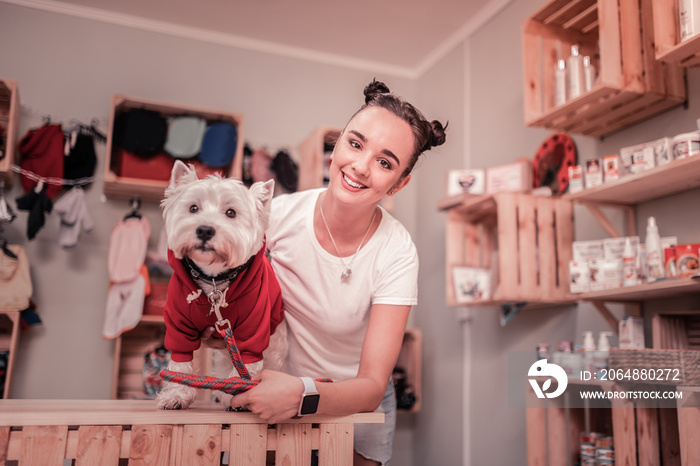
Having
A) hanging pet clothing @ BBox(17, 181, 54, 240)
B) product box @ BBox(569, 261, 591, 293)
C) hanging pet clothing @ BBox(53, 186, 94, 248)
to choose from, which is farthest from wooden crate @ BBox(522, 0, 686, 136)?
hanging pet clothing @ BBox(17, 181, 54, 240)

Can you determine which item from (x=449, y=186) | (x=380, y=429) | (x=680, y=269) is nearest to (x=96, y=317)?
(x=449, y=186)

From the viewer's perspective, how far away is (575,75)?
259 cm

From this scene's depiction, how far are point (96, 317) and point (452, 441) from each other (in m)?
2.48

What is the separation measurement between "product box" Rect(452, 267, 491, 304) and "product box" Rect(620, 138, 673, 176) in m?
1.12

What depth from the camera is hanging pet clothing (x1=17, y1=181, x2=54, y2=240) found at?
3521 millimetres

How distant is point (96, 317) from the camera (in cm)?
385

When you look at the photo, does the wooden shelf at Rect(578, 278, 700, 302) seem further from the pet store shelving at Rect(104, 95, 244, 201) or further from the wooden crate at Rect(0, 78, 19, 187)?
the wooden crate at Rect(0, 78, 19, 187)

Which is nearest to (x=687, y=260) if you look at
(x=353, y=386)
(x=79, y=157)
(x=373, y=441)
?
(x=373, y=441)

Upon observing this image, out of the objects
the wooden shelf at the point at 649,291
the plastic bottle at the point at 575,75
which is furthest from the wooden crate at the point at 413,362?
the plastic bottle at the point at 575,75

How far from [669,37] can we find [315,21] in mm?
2617

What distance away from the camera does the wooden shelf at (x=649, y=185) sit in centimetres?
202

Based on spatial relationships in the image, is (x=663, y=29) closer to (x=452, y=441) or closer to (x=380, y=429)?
(x=380, y=429)

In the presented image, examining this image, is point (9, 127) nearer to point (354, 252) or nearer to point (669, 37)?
point (354, 252)

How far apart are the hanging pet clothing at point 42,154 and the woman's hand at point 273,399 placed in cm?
312
